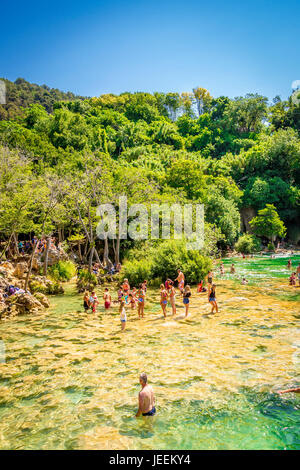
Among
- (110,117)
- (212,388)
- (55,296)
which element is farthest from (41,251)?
(110,117)

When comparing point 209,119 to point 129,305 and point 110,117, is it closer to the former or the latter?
point 110,117

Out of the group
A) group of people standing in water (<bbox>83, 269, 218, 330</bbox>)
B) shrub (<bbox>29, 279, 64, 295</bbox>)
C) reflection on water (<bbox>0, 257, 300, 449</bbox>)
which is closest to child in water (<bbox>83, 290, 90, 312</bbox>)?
group of people standing in water (<bbox>83, 269, 218, 330</bbox>)

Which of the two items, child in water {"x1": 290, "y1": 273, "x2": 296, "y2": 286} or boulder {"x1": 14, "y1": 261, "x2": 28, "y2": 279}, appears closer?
child in water {"x1": 290, "y1": 273, "x2": 296, "y2": 286}

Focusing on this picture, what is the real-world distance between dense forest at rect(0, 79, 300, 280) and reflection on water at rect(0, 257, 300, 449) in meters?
11.7

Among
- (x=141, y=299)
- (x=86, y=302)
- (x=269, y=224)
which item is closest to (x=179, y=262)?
(x=141, y=299)

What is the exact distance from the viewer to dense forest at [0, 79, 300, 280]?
90.1ft

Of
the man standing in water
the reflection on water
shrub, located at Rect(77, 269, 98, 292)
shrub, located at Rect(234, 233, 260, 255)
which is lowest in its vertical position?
the reflection on water

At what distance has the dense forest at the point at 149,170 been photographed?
2745cm

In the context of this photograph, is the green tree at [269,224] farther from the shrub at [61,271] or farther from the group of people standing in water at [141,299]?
the shrub at [61,271]

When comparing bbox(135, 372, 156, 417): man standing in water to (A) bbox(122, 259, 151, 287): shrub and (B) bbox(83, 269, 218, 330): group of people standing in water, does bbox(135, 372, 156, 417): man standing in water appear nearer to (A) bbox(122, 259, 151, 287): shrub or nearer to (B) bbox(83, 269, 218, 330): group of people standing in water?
(B) bbox(83, 269, 218, 330): group of people standing in water

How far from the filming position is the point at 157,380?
8711 mm

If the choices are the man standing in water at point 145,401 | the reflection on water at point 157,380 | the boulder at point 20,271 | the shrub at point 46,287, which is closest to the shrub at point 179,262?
the reflection on water at point 157,380
